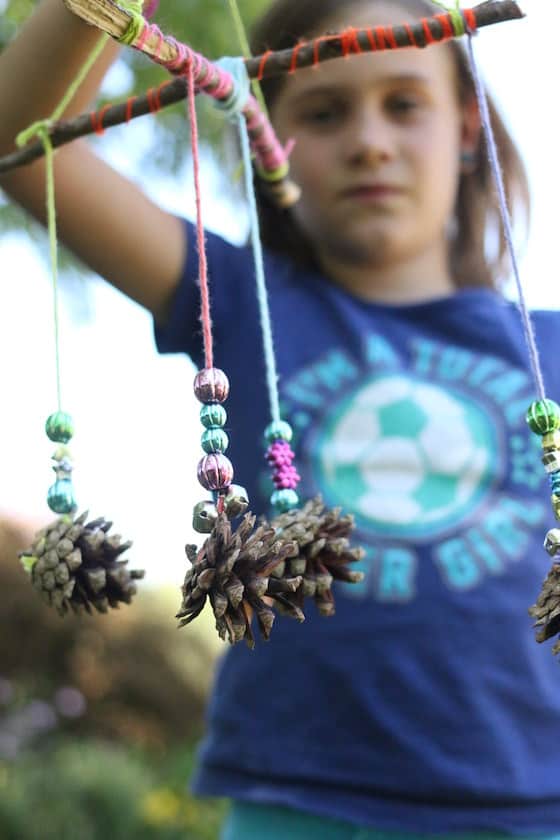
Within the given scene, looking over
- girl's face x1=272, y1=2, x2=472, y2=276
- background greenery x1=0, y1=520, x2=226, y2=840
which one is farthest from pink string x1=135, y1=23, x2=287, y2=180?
background greenery x1=0, y1=520, x2=226, y2=840

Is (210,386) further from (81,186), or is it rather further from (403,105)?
(403,105)

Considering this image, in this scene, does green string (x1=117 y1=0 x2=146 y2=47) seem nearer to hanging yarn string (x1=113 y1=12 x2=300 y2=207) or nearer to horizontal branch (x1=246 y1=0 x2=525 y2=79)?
hanging yarn string (x1=113 y1=12 x2=300 y2=207)

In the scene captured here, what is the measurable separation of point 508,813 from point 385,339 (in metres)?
0.57

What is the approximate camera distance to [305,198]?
4.28ft

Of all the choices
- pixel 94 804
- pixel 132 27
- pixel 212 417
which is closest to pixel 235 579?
pixel 212 417

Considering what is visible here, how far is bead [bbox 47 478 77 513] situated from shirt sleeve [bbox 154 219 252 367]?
45 centimetres

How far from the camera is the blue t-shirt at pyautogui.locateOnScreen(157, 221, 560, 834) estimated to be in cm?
108

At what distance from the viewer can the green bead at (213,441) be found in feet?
2.05

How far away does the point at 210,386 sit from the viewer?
0.64 meters

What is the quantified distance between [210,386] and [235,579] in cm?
13

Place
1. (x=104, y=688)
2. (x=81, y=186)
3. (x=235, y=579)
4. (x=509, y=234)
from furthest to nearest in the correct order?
1. (x=104, y=688)
2. (x=81, y=186)
3. (x=509, y=234)
4. (x=235, y=579)

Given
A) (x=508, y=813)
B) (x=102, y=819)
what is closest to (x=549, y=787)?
(x=508, y=813)

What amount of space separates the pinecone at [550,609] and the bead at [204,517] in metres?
0.19

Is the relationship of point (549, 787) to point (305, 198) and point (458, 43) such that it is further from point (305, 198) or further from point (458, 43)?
point (458, 43)
